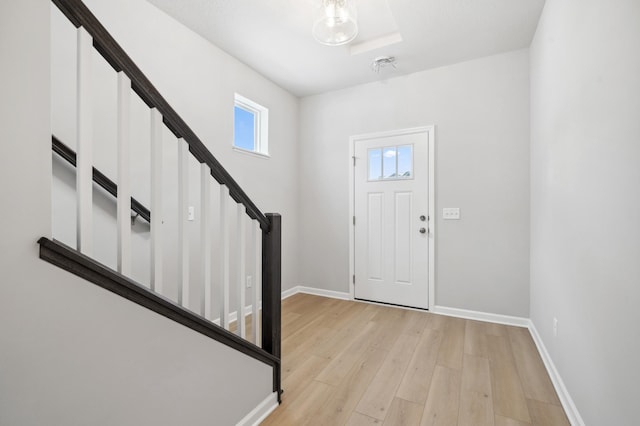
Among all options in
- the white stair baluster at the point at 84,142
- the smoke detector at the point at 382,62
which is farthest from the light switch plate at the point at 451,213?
the white stair baluster at the point at 84,142

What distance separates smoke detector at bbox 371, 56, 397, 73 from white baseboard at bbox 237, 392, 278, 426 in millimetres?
3082

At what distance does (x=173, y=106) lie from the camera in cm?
241

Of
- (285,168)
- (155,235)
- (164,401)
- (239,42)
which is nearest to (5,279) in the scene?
(155,235)

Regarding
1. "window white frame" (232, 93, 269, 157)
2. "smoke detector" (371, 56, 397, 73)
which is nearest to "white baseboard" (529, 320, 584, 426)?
"smoke detector" (371, 56, 397, 73)

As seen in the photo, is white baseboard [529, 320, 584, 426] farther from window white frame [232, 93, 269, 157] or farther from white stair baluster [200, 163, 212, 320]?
window white frame [232, 93, 269, 157]

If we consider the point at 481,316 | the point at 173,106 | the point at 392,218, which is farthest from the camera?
the point at 392,218

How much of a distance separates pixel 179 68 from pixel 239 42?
64cm

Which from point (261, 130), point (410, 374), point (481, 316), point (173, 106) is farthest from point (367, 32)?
point (481, 316)

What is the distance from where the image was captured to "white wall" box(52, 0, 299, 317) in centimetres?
178

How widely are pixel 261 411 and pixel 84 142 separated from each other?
152cm

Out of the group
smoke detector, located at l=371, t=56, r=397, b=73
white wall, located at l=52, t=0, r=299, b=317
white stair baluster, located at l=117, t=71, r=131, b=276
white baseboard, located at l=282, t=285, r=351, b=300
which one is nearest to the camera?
white stair baluster, located at l=117, t=71, r=131, b=276

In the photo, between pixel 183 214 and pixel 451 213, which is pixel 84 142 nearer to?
pixel 183 214

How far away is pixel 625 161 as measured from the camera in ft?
3.51

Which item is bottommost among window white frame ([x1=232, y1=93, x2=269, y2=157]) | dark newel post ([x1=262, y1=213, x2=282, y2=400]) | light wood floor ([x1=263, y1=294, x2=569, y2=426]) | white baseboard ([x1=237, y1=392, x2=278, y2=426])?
light wood floor ([x1=263, y1=294, x2=569, y2=426])
